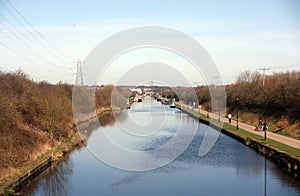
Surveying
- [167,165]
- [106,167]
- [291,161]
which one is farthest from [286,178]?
[106,167]

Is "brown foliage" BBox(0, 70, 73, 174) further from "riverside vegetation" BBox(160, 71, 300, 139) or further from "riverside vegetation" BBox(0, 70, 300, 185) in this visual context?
"riverside vegetation" BBox(160, 71, 300, 139)

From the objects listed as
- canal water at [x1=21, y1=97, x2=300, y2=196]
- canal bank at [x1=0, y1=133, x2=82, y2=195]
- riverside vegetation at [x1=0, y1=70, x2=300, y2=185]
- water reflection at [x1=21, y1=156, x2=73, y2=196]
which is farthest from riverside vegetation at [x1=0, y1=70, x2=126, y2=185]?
canal water at [x1=21, y1=97, x2=300, y2=196]

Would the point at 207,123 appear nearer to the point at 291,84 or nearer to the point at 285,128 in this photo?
the point at 291,84

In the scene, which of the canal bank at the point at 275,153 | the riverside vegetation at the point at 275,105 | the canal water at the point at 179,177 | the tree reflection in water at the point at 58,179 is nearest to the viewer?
the canal water at the point at 179,177

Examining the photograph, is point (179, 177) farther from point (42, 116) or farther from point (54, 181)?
point (42, 116)

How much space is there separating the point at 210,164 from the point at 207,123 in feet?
68.1

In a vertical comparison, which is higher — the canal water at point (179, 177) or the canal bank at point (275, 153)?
the canal bank at point (275, 153)

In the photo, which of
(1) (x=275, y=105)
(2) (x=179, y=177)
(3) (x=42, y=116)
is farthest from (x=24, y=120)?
(1) (x=275, y=105)

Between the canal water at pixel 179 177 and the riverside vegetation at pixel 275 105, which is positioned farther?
the riverside vegetation at pixel 275 105

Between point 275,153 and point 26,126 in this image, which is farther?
point 26,126

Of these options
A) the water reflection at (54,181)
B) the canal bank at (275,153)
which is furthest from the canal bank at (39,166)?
the canal bank at (275,153)

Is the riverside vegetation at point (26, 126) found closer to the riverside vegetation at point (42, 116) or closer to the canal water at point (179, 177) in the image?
the riverside vegetation at point (42, 116)

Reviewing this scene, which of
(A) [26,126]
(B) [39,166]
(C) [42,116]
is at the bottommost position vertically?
(B) [39,166]

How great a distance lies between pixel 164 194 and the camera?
1488 centimetres
